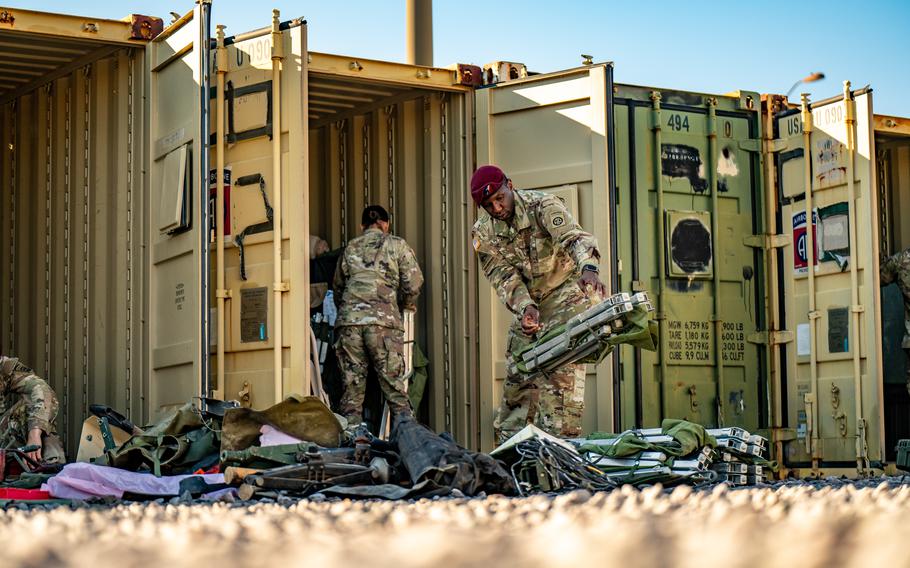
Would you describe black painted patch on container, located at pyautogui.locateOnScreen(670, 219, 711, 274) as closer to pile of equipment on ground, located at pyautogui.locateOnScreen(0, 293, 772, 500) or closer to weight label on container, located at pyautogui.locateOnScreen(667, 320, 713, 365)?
weight label on container, located at pyautogui.locateOnScreen(667, 320, 713, 365)

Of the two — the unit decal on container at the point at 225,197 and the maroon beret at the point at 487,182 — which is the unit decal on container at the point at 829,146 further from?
the unit decal on container at the point at 225,197


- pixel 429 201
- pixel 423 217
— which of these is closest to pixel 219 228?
pixel 429 201

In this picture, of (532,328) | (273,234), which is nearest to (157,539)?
(532,328)

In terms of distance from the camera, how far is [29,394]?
880cm

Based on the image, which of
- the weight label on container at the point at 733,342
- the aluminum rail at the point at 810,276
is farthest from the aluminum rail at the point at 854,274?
the weight label on container at the point at 733,342

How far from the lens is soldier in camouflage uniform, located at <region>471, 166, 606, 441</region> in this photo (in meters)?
7.76

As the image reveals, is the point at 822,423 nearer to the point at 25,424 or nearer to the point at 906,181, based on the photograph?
the point at 906,181

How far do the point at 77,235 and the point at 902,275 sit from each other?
21.8 ft

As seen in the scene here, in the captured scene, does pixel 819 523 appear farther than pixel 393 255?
No

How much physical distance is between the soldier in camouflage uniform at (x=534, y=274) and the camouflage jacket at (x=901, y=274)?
14.9 feet

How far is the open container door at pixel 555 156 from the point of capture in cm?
966

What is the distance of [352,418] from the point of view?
1024cm

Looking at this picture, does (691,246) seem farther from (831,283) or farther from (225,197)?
(225,197)

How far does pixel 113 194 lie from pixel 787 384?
5.36m
